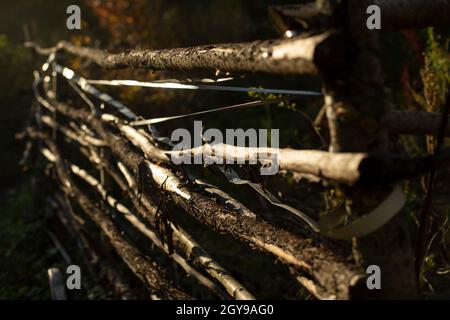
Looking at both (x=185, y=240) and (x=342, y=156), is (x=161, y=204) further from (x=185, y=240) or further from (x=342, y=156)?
(x=342, y=156)

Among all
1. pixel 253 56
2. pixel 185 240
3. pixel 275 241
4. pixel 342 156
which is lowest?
pixel 185 240

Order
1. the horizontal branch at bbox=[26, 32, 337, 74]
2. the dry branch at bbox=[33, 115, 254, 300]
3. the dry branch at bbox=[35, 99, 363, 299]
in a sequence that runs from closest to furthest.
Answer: the horizontal branch at bbox=[26, 32, 337, 74]
the dry branch at bbox=[35, 99, 363, 299]
the dry branch at bbox=[33, 115, 254, 300]

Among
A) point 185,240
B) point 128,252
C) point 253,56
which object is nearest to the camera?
point 253,56

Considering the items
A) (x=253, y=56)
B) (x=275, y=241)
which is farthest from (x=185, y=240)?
(x=253, y=56)

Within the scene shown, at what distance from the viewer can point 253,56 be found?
58.2 inches

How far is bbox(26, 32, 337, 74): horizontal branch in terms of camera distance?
1.26m

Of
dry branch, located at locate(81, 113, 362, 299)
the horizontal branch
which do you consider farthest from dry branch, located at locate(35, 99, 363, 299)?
the horizontal branch

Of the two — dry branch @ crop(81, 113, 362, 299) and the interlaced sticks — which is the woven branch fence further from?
the interlaced sticks

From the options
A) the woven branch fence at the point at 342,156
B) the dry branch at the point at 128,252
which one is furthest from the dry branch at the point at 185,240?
the dry branch at the point at 128,252

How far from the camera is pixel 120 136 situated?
128 inches

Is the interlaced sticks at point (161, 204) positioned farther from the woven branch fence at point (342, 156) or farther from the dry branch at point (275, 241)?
the woven branch fence at point (342, 156)

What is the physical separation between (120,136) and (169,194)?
0.90m

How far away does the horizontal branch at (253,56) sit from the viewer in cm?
126
